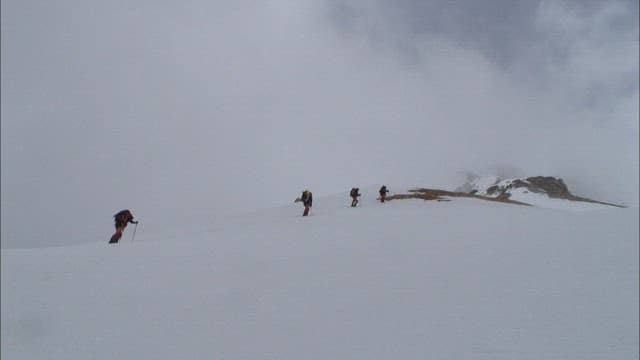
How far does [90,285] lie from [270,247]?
3625mm

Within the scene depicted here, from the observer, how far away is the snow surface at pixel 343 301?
11.7 ft

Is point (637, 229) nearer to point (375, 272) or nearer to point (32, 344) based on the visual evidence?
point (375, 272)

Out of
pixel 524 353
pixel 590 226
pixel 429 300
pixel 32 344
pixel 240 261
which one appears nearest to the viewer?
pixel 524 353

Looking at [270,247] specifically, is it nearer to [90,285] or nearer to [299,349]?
[90,285]

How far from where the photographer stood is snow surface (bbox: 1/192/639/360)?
141 inches

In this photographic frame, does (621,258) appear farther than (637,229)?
No

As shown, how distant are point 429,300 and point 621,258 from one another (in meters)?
3.87

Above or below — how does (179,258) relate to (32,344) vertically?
above

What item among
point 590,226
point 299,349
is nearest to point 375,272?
point 299,349

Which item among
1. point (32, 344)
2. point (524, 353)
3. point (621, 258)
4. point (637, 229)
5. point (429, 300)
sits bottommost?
point (32, 344)

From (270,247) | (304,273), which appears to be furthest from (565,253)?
(270,247)

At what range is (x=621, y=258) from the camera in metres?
5.58

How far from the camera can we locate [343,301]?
15.1 feet

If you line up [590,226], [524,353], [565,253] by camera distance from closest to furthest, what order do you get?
[524,353], [565,253], [590,226]
